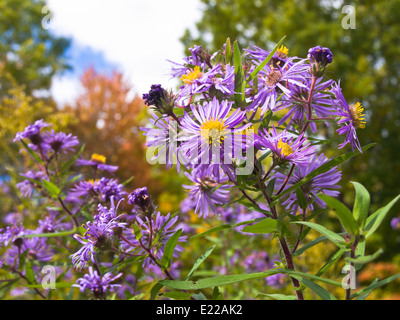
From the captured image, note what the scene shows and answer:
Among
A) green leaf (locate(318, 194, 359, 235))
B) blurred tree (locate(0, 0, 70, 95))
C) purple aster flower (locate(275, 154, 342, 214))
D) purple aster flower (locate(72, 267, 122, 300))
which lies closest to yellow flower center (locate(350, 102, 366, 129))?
purple aster flower (locate(275, 154, 342, 214))

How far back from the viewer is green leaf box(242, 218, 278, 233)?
710mm

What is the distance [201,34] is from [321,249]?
7.54 m

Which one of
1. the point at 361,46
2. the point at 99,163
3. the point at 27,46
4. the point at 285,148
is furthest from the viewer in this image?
the point at 27,46

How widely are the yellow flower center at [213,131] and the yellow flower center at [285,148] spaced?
0.43ft

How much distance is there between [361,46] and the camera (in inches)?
326

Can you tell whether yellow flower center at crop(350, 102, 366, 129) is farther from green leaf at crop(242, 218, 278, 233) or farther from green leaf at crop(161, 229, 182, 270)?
green leaf at crop(161, 229, 182, 270)

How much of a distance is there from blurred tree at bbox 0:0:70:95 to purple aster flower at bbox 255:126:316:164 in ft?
36.8

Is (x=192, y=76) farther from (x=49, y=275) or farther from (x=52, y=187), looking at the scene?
(x=49, y=275)

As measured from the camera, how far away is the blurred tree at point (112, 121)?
10133mm

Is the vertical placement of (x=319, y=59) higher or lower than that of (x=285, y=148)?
higher

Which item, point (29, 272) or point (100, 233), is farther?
point (29, 272)

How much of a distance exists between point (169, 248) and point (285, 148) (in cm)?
34

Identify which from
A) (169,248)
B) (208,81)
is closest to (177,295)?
(169,248)
